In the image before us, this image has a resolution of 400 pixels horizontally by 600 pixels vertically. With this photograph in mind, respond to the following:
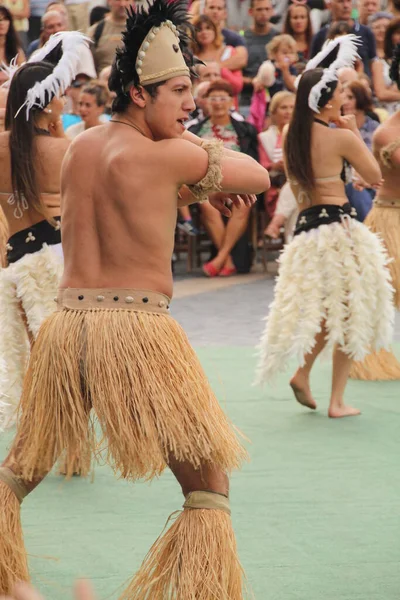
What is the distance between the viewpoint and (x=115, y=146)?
263cm

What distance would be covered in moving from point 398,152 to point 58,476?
8.42ft

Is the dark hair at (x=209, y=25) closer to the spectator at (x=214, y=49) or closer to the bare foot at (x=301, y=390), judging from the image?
the spectator at (x=214, y=49)

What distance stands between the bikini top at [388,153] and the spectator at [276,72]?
3942mm

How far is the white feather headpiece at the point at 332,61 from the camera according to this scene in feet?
16.2

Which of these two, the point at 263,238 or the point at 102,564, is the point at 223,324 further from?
the point at 102,564

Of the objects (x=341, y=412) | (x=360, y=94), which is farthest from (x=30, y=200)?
(x=360, y=94)

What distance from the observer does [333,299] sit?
5.02m

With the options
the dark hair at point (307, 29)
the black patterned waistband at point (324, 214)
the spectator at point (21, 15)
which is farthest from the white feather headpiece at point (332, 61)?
the spectator at point (21, 15)

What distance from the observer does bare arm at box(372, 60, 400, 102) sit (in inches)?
375

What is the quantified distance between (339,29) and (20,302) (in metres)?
5.82

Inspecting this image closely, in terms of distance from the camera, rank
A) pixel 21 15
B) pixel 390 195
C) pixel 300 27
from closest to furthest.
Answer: pixel 390 195 < pixel 300 27 < pixel 21 15

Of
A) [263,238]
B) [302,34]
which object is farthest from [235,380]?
[302,34]

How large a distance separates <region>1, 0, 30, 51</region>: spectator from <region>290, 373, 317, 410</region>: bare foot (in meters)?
6.09

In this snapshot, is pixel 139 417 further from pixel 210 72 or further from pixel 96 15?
pixel 96 15
